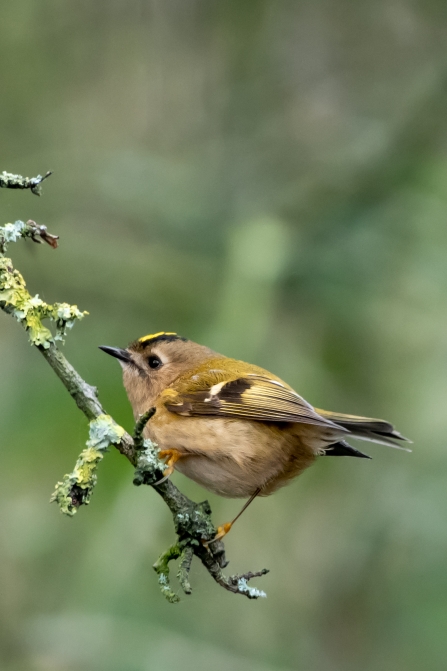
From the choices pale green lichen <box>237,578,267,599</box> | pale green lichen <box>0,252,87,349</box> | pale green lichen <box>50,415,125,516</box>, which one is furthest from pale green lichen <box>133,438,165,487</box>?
pale green lichen <box>237,578,267,599</box>

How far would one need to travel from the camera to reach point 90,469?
190 centimetres

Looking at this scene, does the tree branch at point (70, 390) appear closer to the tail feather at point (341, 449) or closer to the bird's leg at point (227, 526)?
the bird's leg at point (227, 526)

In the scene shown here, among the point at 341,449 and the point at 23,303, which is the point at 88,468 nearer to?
Result: the point at 23,303

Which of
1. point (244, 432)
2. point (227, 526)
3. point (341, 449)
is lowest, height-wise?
point (227, 526)

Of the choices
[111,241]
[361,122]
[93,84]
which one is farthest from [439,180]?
[93,84]

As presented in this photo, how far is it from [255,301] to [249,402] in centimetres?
82

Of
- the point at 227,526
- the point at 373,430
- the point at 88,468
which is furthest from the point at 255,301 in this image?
the point at 88,468

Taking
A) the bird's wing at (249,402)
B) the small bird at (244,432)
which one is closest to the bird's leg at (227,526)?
the small bird at (244,432)

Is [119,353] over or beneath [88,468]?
over

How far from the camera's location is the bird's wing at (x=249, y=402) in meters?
2.94

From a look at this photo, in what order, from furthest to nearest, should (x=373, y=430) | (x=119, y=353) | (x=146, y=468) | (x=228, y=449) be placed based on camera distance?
1. (x=119, y=353)
2. (x=373, y=430)
3. (x=228, y=449)
4. (x=146, y=468)

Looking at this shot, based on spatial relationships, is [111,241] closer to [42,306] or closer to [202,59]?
[202,59]

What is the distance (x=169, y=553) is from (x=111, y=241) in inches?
94.8

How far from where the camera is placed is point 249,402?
3.04 meters
